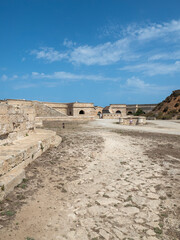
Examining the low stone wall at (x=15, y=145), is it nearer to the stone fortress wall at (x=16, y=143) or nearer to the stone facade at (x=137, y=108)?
the stone fortress wall at (x=16, y=143)

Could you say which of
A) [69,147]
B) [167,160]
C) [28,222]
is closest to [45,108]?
[69,147]

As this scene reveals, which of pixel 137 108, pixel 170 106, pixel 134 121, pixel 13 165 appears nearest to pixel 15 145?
pixel 13 165

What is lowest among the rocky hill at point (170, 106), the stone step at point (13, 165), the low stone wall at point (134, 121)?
the stone step at point (13, 165)

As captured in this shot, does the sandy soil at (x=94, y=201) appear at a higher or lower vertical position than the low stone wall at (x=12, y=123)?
lower

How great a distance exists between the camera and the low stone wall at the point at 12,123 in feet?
18.7

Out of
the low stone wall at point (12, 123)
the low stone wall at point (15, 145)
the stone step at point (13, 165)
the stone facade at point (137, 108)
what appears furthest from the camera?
the stone facade at point (137, 108)

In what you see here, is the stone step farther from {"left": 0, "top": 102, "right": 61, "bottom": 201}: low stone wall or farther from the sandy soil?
the sandy soil

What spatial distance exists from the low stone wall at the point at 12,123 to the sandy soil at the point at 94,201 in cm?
143

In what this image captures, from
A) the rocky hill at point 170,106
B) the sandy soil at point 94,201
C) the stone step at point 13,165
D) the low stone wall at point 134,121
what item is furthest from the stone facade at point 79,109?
the sandy soil at point 94,201

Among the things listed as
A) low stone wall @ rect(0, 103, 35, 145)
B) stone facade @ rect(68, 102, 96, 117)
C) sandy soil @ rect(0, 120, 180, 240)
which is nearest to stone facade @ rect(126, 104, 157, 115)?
stone facade @ rect(68, 102, 96, 117)

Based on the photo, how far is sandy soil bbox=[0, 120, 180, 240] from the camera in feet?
8.04

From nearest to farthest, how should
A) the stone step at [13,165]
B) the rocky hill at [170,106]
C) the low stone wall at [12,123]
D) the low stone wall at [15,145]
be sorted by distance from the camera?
the stone step at [13,165], the low stone wall at [15,145], the low stone wall at [12,123], the rocky hill at [170,106]

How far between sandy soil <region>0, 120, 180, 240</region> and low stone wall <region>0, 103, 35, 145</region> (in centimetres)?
143

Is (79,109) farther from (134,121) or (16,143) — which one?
(16,143)
